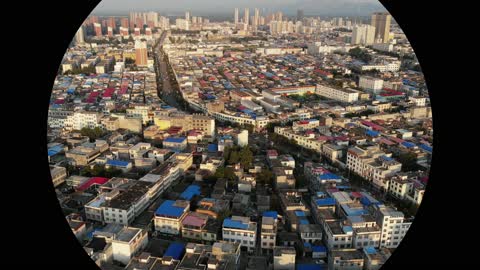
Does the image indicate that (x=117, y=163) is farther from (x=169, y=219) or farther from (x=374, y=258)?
(x=374, y=258)

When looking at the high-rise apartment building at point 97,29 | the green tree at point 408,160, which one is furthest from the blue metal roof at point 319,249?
the high-rise apartment building at point 97,29

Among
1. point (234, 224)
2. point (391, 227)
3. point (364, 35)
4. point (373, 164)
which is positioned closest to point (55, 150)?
point (234, 224)

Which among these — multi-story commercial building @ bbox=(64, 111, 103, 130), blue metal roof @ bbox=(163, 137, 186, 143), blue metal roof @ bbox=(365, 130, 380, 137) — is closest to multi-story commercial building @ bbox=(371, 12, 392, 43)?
blue metal roof @ bbox=(365, 130, 380, 137)

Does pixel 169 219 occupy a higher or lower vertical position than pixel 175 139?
lower

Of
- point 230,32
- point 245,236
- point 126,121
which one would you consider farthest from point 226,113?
point 230,32

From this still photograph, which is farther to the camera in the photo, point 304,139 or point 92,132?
point 92,132

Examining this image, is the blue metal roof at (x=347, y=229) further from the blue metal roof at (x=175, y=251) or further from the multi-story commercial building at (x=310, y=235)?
the blue metal roof at (x=175, y=251)

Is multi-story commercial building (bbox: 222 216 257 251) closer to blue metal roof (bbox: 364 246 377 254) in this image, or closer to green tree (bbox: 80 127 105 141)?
blue metal roof (bbox: 364 246 377 254)
